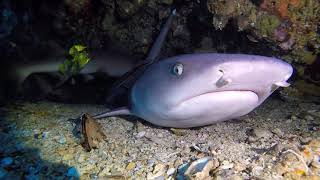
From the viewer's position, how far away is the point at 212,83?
6.53 ft

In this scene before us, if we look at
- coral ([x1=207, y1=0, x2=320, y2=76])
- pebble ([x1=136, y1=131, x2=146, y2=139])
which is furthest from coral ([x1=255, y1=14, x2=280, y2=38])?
pebble ([x1=136, y1=131, x2=146, y2=139])

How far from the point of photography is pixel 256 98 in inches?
85.6

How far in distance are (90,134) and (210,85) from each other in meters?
1.13

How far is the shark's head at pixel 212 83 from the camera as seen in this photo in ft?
6.31

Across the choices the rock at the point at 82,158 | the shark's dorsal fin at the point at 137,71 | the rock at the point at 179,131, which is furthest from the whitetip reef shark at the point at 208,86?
the shark's dorsal fin at the point at 137,71

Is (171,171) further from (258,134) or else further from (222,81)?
(258,134)

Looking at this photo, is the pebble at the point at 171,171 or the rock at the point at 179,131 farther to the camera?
the rock at the point at 179,131

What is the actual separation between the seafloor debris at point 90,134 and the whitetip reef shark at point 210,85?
482mm

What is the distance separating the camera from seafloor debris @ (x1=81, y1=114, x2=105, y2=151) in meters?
2.49

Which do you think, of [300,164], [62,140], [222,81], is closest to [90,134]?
[62,140]

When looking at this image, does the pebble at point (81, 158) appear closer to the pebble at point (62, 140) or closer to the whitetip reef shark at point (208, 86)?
the pebble at point (62, 140)

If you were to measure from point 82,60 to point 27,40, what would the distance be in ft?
3.00

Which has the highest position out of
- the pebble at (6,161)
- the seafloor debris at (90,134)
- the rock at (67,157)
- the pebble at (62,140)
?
the seafloor debris at (90,134)

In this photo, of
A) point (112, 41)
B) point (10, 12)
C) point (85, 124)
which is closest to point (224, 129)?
point (85, 124)
